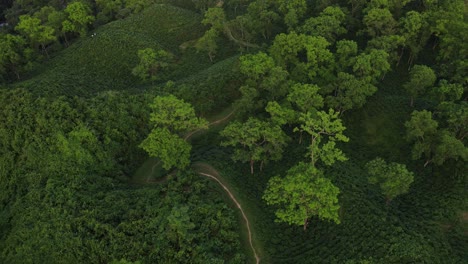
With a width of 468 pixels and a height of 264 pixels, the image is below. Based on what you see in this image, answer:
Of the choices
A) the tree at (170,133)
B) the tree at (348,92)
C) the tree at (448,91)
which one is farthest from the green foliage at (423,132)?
the tree at (170,133)

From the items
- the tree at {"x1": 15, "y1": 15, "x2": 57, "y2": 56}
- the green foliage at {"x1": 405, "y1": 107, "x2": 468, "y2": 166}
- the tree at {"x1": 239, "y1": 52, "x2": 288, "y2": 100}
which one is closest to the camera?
the green foliage at {"x1": 405, "y1": 107, "x2": 468, "y2": 166}

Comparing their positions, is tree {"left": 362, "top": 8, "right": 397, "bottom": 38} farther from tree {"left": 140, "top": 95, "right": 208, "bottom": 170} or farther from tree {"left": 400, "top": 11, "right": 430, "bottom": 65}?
tree {"left": 140, "top": 95, "right": 208, "bottom": 170}

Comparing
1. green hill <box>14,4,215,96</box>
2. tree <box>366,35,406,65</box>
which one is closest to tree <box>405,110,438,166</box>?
tree <box>366,35,406,65</box>

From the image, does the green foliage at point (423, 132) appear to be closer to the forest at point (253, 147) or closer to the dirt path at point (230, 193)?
the forest at point (253, 147)

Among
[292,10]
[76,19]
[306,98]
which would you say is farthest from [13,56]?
[306,98]

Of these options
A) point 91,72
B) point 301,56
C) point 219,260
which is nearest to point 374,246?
point 219,260

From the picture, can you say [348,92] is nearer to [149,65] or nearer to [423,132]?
[423,132]
